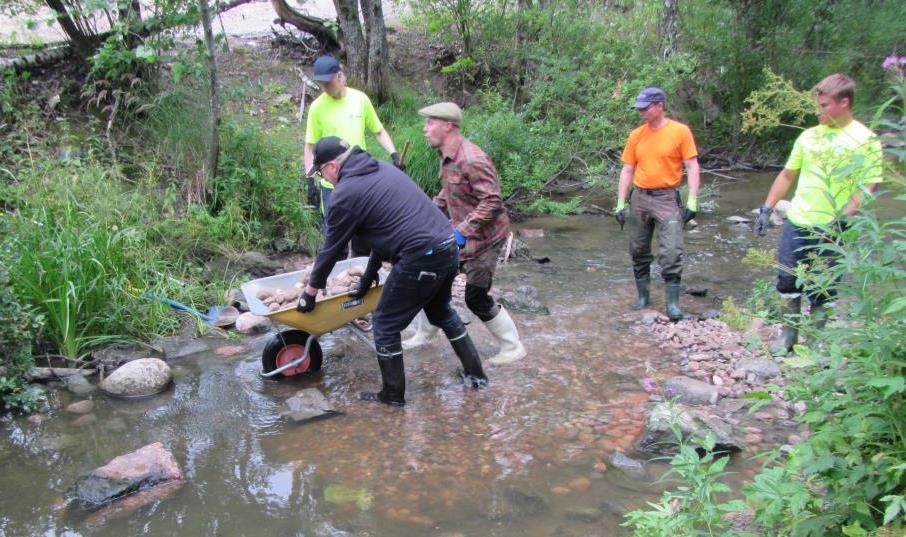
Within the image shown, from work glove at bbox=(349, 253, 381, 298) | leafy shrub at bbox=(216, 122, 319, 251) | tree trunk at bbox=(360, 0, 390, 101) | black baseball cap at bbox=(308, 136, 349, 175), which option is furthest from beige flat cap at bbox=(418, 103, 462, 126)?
tree trunk at bbox=(360, 0, 390, 101)

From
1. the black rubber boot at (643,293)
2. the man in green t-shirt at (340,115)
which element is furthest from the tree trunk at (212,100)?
the black rubber boot at (643,293)

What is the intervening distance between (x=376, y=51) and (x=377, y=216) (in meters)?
7.54

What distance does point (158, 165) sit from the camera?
729 centimetres

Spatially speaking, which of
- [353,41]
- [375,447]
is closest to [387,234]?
[375,447]

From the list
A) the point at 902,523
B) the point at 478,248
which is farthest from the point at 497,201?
the point at 902,523

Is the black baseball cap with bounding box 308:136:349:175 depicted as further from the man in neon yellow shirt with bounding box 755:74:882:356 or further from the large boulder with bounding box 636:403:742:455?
the man in neon yellow shirt with bounding box 755:74:882:356

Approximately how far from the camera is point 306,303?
411 cm

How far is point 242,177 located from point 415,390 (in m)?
3.88

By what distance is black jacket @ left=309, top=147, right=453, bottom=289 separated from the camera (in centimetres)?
387

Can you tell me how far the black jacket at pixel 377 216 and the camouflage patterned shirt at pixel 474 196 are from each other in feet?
1.55

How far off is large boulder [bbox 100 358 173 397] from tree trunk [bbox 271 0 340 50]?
9173mm

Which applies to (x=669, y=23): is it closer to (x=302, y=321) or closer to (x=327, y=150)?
(x=327, y=150)

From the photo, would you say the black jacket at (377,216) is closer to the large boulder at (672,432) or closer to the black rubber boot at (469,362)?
the black rubber boot at (469,362)

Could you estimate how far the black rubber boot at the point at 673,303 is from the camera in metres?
5.77
